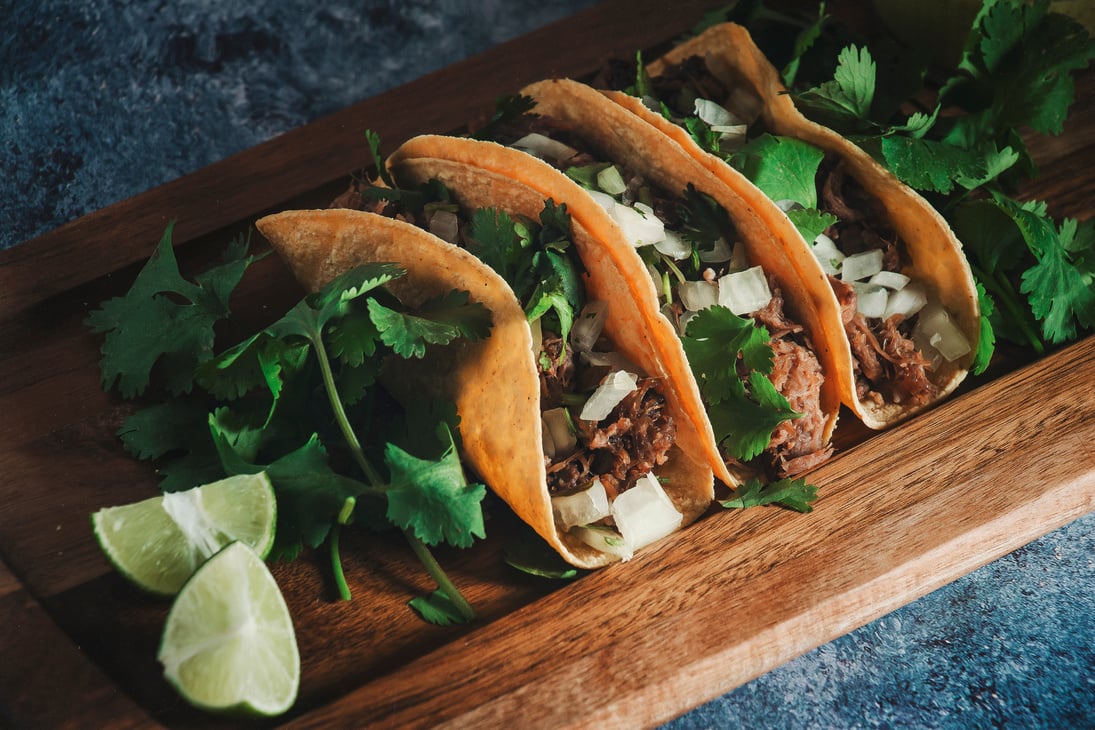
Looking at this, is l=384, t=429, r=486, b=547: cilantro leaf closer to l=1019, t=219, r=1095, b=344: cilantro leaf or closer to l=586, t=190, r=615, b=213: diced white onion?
l=586, t=190, r=615, b=213: diced white onion

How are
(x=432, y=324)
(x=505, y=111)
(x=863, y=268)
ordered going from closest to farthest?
(x=432, y=324) < (x=863, y=268) < (x=505, y=111)

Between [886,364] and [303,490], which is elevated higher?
[303,490]

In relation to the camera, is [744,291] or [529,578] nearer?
[529,578]

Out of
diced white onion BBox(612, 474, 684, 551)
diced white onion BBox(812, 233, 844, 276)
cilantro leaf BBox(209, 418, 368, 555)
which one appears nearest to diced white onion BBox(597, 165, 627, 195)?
diced white onion BBox(812, 233, 844, 276)

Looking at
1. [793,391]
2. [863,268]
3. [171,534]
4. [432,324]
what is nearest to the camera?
[171,534]

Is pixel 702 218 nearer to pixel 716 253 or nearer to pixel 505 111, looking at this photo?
pixel 716 253

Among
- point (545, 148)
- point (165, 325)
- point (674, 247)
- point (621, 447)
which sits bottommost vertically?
point (621, 447)

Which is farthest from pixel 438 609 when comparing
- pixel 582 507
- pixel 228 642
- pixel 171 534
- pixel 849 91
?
pixel 849 91

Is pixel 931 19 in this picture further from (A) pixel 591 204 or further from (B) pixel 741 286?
(A) pixel 591 204
